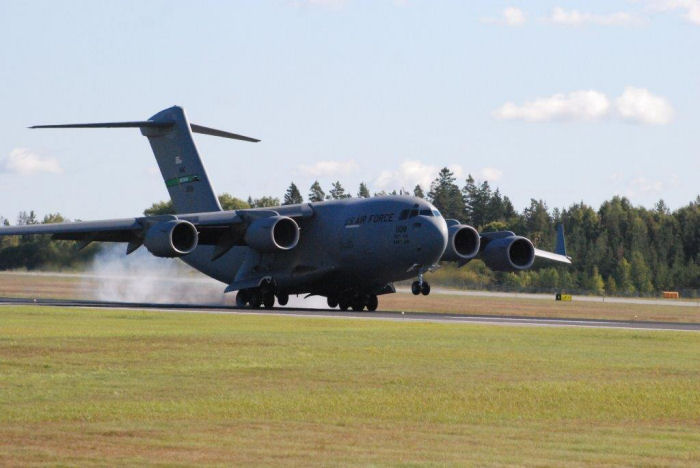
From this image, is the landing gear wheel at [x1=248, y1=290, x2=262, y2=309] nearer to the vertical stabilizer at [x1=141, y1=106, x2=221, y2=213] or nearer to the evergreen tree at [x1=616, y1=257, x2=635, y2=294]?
the vertical stabilizer at [x1=141, y1=106, x2=221, y2=213]

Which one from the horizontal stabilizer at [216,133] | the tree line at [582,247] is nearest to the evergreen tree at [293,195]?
the tree line at [582,247]

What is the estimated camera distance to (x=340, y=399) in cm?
1800

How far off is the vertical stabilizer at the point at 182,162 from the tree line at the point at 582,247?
12.3m

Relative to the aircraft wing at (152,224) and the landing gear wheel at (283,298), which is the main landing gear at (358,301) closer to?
the landing gear wheel at (283,298)

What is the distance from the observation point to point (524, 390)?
1961cm

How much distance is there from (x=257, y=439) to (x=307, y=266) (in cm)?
3324

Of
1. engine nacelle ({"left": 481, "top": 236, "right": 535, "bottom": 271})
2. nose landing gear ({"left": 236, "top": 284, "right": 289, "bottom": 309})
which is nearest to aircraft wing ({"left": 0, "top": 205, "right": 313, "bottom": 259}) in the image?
nose landing gear ({"left": 236, "top": 284, "right": 289, "bottom": 309})

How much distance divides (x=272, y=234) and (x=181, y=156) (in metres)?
9.69

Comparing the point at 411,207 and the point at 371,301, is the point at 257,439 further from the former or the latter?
the point at 371,301

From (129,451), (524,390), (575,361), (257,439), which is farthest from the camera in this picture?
(575,361)

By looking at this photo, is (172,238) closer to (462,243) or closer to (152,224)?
(152,224)

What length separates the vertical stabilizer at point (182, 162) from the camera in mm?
53344

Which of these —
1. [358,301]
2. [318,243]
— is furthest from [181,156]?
[358,301]

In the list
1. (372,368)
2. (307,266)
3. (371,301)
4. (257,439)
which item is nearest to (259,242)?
(307,266)
